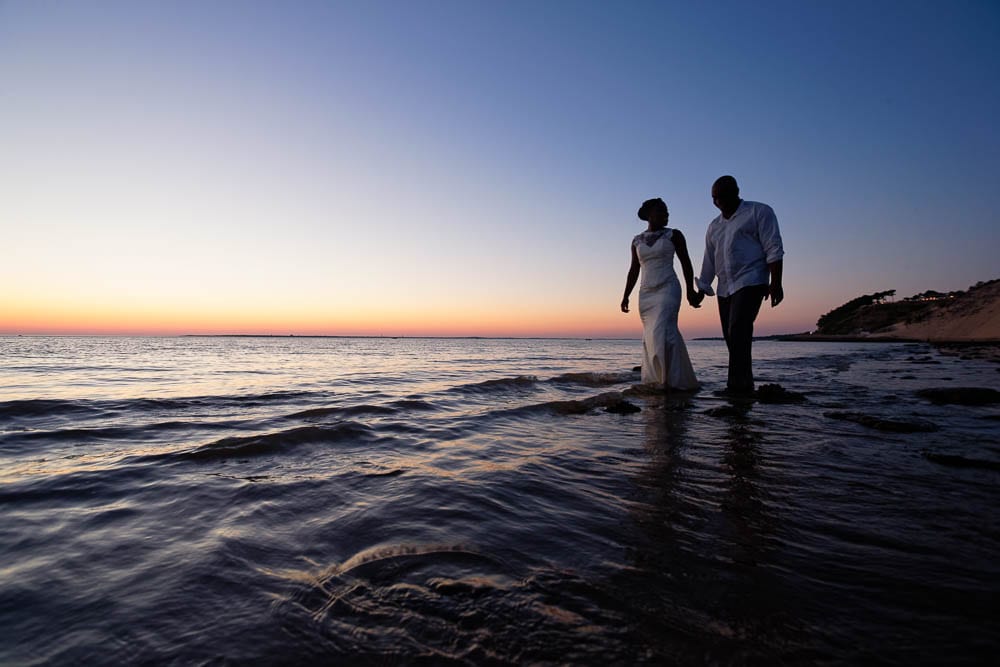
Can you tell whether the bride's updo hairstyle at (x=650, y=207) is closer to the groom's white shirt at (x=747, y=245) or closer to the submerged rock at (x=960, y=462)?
the groom's white shirt at (x=747, y=245)

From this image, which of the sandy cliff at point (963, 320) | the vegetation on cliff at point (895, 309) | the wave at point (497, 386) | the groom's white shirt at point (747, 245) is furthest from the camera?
the vegetation on cliff at point (895, 309)

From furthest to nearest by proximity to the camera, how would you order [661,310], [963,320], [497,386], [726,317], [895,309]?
[895,309] → [963,320] → [497,386] → [661,310] → [726,317]

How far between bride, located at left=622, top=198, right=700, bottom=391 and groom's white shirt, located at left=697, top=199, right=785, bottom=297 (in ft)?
1.97

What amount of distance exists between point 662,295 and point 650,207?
138 cm

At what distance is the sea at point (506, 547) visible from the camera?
45.9 inches

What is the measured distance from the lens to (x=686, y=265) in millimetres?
6977

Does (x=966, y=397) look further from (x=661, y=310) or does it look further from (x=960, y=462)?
(x=960, y=462)

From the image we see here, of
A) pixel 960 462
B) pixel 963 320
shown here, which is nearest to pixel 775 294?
pixel 960 462

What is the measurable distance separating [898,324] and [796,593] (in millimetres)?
69925

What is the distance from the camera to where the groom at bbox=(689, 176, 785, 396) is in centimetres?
591

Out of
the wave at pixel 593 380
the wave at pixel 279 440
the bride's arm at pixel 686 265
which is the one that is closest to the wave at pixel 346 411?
the wave at pixel 279 440

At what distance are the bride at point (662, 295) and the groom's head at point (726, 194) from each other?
2.25 feet

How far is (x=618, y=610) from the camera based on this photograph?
130 cm

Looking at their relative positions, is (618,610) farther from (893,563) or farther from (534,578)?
(893,563)
